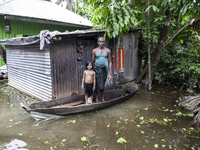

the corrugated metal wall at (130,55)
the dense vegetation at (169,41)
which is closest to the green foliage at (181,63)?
the dense vegetation at (169,41)

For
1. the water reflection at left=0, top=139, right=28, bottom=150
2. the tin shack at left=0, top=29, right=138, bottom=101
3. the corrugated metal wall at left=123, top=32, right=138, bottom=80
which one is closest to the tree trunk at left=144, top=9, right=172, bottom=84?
the corrugated metal wall at left=123, top=32, right=138, bottom=80

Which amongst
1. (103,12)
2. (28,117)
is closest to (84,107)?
(28,117)

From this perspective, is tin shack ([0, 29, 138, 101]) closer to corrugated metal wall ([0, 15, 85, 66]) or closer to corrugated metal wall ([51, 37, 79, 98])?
corrugated metal wall ([51, 37, 79, 98])

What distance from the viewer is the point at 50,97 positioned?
18.3 ft

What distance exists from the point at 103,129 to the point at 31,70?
4.18 meters

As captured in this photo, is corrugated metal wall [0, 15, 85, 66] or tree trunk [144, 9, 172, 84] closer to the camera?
tree trunk [144, 9, 172, 84]

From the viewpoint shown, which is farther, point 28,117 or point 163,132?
point 28,117

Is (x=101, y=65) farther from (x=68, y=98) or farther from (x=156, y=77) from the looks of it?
(x=156, y=77)

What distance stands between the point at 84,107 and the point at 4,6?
8.37m

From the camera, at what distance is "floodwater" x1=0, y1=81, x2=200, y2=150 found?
11.2 ft

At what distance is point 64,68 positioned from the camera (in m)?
5.68

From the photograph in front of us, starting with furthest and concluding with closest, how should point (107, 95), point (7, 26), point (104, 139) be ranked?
point (7, 26)
point (107, 95)
point (104, 139)

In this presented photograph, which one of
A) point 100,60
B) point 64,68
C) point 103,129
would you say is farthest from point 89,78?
point 103,129

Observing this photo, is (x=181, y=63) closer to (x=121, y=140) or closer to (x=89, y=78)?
(x=89, y=78)
